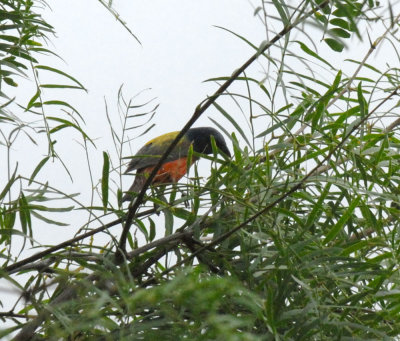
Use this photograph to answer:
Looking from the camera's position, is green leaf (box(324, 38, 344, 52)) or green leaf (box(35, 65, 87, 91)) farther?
green leaf (box(35, 65, 87, 91))

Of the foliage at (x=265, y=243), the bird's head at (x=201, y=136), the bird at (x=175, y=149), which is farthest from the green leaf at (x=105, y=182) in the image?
the bird's head at (x=201, y=136)

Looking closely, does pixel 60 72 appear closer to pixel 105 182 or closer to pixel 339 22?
pixel 105 182

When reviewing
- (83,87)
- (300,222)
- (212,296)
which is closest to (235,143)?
(300,222)

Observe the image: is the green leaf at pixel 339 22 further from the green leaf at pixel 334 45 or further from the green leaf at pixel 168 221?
the green leaf at pixel 168 221

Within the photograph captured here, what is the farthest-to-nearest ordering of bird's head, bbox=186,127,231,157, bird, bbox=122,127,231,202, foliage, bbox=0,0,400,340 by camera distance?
1. bird's head, bbox=186,127,231,157
2. bird, bbox=122,127,231,202
3. foliage, bbox=0,0,400,340

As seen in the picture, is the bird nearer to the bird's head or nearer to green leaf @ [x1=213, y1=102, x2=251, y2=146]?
the bird's head

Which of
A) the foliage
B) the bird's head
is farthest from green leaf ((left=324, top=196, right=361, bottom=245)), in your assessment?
the bird's head

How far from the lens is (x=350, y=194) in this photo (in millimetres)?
989

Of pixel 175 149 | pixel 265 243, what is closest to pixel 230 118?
pixel 265 243

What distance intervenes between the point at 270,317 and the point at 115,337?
6.6 inches

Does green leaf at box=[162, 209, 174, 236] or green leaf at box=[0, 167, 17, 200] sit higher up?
green leaf at box=[0, 167, 17, 200]

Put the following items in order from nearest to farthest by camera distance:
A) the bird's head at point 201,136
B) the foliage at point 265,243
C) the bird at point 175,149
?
the foliage at point 265,243 → the bird at point 175,149 → the bird's head at point 201,136

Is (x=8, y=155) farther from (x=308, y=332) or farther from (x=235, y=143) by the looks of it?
→ (x=308, y=332)

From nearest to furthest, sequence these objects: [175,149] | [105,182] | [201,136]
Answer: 1. [105,182]
2. [175,149]
3. [201,136]
